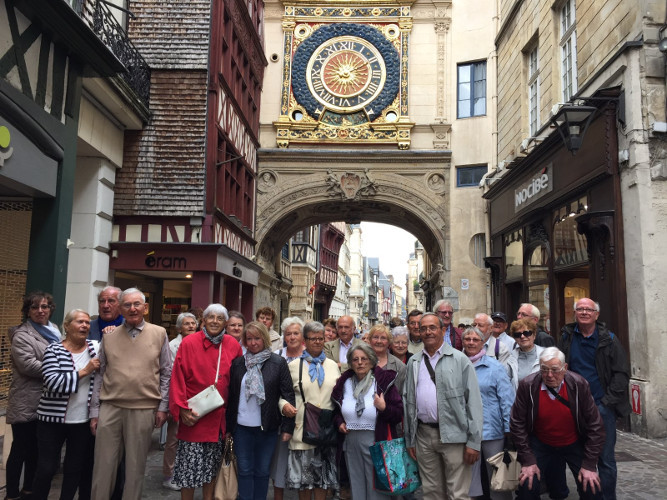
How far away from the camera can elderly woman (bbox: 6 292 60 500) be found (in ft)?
15.5

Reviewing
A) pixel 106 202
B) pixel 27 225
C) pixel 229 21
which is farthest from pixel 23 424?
pixel 229 21

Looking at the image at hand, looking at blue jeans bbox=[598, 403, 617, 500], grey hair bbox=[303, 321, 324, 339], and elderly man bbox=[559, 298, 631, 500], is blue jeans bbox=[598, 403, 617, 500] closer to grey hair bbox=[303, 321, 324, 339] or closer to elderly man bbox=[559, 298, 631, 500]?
elderly man bbox=[559, 298, 631, 500]

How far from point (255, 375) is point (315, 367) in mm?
565

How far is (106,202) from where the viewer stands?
1186 cm

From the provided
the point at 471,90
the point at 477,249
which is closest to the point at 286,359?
the point at 477,249

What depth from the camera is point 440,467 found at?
4660 mm

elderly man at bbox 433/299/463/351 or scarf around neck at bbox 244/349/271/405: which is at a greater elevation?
elderly man at bbox 433/299/463/351

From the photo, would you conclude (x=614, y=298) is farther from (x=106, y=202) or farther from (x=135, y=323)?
(x=106, y=202)

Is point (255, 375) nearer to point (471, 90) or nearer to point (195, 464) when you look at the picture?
point (195, 464)

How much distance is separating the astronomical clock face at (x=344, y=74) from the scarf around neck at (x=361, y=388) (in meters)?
16.0

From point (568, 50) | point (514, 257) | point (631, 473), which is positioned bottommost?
point (631, 473)

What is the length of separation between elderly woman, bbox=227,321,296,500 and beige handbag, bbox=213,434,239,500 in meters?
0.05

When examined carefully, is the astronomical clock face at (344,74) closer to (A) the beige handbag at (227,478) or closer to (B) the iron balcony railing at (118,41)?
(B) the iron balcony railing at (118,41)

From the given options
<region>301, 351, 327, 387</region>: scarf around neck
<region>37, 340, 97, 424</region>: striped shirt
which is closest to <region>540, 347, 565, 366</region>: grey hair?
<region>301, 351, 327, 387</region>: scarf around neck
